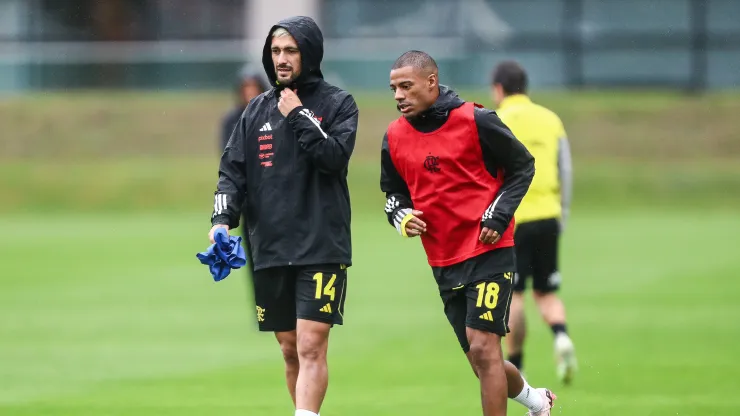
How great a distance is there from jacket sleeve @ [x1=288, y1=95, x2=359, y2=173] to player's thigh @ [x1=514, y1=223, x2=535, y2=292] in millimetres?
3297

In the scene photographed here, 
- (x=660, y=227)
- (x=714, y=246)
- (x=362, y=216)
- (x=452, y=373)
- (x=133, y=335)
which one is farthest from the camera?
(x=362, y=216)

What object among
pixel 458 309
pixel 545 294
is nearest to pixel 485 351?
pixel 458 309

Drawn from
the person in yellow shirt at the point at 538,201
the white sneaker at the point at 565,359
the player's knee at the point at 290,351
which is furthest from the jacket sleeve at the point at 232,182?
the white sneaker at the point at 565,359

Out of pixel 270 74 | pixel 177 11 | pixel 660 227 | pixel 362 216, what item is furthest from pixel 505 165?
pixel 177 11

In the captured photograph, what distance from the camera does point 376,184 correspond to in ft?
97.4

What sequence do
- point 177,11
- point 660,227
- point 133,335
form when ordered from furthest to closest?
point 177,11 → point 660,227 → point 133,335

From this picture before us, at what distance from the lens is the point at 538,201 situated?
419 inches

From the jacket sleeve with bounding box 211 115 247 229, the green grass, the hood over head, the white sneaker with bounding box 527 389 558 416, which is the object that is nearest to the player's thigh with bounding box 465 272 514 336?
the white sneaker with bounding box 527 389 558 416

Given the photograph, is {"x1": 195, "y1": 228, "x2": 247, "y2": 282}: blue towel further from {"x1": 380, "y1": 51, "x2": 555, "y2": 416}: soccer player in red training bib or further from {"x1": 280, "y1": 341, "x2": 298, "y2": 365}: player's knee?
{"x1": 380, "y1": 51, "x2": 555, "y2": 416}: soccer player in red training bib

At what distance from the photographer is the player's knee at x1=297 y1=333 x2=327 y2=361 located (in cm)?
758

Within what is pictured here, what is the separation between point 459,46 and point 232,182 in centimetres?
2673

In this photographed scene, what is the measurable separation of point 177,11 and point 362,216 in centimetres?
1198

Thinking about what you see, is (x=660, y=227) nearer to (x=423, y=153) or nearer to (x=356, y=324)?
(x=356, y=324)

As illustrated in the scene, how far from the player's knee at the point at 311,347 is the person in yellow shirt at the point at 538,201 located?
3.09 m
